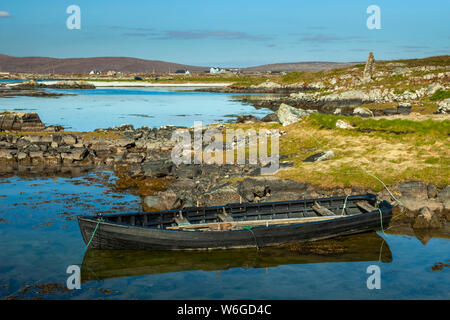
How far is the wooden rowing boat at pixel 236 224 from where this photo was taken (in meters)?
18.4

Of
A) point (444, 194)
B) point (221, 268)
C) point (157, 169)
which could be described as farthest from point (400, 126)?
point (221, 268)

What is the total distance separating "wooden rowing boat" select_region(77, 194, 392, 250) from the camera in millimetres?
18375

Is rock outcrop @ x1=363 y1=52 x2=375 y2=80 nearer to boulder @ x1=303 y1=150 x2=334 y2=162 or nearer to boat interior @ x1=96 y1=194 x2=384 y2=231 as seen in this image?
boulder @ x1=303 y1=150 x2=334 y2=162

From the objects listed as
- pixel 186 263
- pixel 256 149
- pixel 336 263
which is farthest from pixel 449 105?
pixel 186 263

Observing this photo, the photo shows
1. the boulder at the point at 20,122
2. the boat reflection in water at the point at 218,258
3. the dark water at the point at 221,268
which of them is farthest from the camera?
the boulder at the point at 20,122

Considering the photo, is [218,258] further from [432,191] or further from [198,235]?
[432,191]

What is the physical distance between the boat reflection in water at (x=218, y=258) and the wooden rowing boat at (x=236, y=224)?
0.33 metres

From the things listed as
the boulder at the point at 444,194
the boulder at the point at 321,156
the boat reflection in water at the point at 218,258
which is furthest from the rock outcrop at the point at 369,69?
the boat reflection in water at the point at 218,258

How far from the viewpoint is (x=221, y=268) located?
58.8ft

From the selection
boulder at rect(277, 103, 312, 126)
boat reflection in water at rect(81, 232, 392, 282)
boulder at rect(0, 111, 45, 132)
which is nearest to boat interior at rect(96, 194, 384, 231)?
boat reflection in water at rect(81, 232, 392, 282)

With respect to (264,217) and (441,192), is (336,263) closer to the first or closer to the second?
(264,217)

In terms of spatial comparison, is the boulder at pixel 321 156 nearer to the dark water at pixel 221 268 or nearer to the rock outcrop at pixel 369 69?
the dark water at pixel 221 268

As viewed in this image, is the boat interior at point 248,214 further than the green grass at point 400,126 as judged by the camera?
No

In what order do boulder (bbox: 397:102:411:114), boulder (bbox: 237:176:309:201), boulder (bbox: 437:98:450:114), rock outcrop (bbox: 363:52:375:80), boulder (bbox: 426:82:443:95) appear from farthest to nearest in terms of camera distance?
rock outcrop (bbox: 363:52:375:80)
boulder (bbox: 426:82:443:95)
boulder (bbox: 397:102:411:114)
boulder (bbox: 437:98:450:114)
boulder (bbox: 237:176:309:201)
